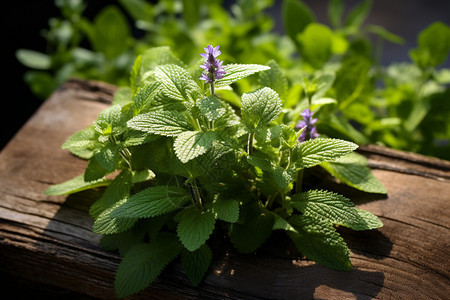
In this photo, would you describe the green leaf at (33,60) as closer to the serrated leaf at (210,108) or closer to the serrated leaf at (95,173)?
the serrated leaf at (95,173)

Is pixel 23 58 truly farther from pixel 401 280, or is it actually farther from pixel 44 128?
pixel 401 280

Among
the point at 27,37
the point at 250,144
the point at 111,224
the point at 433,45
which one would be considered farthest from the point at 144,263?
the point at 27,37

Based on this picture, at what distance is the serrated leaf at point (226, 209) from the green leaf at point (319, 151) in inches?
6.1

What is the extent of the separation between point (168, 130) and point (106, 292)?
43 cm

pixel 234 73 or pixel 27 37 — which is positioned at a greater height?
pixel 27 37

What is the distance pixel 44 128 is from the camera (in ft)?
4.68

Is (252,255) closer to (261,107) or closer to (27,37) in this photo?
(261,107)

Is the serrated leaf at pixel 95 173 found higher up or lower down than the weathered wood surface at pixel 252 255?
higher up

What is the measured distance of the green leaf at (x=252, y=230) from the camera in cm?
99

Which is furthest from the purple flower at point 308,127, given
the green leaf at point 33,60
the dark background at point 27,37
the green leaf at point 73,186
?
the dark background at point 27,37

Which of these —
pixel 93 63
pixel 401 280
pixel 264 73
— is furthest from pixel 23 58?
pixel 401 280

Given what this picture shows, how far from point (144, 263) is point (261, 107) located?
397 millimetres

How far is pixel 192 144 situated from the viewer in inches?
34.6

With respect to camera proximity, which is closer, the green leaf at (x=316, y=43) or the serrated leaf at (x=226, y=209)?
the serrated leaf at (x=226, y=209)
